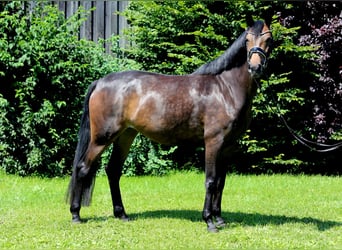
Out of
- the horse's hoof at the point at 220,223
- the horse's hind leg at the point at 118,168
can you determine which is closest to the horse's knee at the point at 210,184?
the horse's hoof at the point at 220,223

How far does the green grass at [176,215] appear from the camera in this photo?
5805 mm

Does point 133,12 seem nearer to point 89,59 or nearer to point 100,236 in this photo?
point 89,59

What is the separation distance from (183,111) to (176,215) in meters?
1.53

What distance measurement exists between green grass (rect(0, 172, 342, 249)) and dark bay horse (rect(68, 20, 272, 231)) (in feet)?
1.22

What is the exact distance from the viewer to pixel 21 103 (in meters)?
10.2

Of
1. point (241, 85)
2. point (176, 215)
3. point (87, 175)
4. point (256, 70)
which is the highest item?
point (256, 70)

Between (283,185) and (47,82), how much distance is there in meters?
4.83

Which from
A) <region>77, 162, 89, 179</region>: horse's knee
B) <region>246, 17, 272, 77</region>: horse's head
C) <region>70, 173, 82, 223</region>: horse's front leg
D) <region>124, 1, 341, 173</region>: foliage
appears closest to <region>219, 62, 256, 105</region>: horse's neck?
<region>246, 17, 272, 77</region>: horse's head

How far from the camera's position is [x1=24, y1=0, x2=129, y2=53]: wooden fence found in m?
12.0

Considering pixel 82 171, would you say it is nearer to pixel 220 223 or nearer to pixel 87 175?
pixel 87 175

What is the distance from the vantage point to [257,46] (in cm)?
605

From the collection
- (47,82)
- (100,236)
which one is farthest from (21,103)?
(100,236)

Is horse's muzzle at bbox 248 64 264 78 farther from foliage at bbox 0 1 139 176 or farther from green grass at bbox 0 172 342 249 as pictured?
foliage at bbox 0 1 139 176

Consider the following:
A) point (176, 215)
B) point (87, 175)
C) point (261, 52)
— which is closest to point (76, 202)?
point (87, 175)
